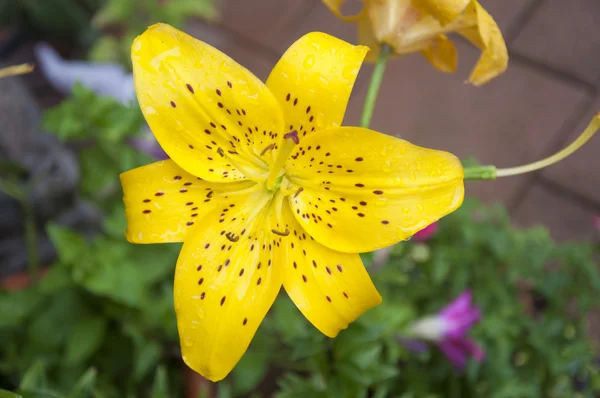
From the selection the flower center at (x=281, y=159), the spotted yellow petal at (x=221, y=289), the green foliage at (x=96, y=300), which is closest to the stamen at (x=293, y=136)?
the flower center at (x=281, y=159)

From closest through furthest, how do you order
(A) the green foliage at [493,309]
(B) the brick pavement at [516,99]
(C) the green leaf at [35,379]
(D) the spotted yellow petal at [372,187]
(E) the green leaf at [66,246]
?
(D) the spotted yellow petal at [372,187] < (C) the green leaf at [35,379] < (E) the green leaf at [66,246] < (A) the green foliage at [493,309] < (B) the brick pavement at [516,99]

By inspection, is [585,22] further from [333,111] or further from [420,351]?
[333,111]

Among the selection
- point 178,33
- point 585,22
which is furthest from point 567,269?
point 585,22

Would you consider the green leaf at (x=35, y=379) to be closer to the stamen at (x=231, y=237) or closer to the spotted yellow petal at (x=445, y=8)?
the stamen at (x=231, y=237)

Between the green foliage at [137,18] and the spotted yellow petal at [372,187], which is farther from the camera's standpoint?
the green foliage at [137,18]

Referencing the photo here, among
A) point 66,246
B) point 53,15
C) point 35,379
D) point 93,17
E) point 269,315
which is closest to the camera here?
point 35,379

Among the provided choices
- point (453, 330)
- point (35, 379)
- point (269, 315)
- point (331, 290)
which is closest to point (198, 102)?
point (331, 290)

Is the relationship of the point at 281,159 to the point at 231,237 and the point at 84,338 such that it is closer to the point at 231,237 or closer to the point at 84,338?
the point at 231,237

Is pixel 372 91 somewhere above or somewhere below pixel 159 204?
above
